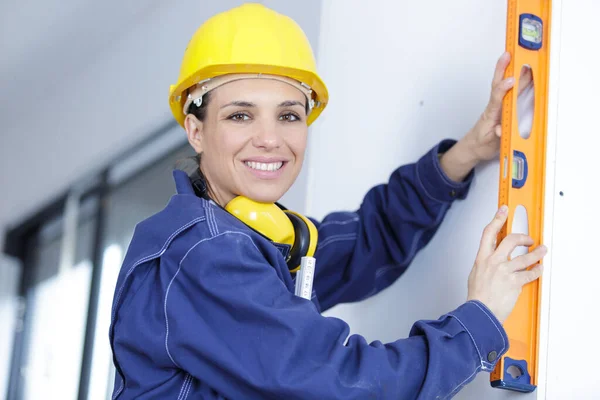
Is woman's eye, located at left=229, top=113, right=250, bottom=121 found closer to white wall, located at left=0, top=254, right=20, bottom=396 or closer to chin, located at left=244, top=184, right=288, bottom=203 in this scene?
chin, located at left=244, top=184, right=288, bottom=203

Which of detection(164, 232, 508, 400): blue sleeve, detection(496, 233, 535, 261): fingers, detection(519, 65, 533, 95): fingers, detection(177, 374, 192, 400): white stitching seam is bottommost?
detection(177, 374, 192, 400): white stitching seam

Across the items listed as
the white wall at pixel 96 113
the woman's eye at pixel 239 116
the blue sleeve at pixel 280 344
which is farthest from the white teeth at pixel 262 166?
the white wall at pixel 96 113

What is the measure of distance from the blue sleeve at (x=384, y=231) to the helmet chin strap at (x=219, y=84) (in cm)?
38

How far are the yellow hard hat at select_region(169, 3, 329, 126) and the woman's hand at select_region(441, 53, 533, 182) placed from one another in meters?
0.40

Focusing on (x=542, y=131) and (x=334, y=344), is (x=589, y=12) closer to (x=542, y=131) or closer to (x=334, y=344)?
(x=542, y=131)

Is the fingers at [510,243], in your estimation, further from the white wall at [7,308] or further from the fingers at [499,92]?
the white wall at [7,308]

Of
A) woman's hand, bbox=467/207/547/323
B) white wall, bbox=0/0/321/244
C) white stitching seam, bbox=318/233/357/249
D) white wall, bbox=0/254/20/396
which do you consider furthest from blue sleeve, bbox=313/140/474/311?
white wall, bbox=0/254/20/396

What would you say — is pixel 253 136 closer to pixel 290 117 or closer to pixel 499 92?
pixel 290 117

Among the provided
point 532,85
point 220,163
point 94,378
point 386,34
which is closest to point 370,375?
point 220,163

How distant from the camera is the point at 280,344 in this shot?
1.41 metres

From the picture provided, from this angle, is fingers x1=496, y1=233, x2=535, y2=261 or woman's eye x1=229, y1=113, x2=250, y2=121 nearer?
fingers x1=496, y1=233, x2=535, y2=261

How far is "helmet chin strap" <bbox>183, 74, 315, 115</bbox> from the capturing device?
5.89 feet

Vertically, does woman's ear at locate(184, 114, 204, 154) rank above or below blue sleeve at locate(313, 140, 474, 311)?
above

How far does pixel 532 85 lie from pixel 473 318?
61cm
